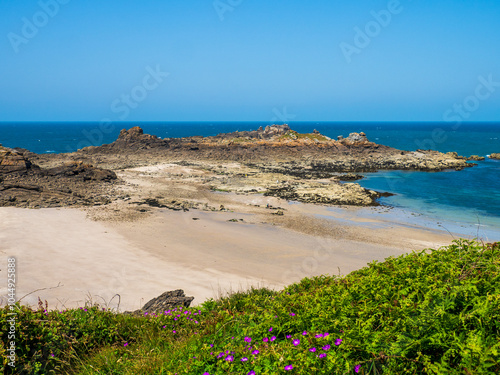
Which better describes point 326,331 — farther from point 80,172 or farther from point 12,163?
point 12,163

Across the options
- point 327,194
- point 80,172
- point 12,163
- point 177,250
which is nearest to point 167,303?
point 177,250

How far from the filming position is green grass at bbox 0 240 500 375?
256cm

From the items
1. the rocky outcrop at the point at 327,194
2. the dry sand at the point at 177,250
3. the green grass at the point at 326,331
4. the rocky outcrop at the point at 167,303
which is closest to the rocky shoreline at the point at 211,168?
the rocky outcrop at the point at 327,194

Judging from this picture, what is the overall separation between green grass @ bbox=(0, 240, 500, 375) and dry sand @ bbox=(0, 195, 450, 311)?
301 cm

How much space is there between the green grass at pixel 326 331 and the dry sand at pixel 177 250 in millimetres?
3009

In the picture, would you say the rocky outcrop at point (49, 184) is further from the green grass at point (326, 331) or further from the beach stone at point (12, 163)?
the green grass at point (326, 331)

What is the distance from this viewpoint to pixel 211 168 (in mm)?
40812

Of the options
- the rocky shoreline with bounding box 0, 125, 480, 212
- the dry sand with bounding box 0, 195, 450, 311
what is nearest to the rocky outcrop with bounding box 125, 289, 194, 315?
the dry sand with bounding box 0, 195, 450, 311

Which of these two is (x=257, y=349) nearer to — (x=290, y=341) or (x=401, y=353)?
(x=290, y=341)

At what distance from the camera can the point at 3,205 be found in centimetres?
1934

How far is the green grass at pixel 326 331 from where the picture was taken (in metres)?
2.56

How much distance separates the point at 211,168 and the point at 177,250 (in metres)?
27.3

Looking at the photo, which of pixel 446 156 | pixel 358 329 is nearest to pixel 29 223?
pixel 358 329

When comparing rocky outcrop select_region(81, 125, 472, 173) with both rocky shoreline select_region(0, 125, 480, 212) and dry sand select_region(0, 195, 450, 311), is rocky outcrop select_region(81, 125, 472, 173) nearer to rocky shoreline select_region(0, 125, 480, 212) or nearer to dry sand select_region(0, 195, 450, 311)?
rocky shoreline select_region(0, 125, 480, 212)
